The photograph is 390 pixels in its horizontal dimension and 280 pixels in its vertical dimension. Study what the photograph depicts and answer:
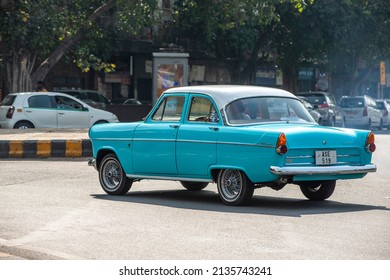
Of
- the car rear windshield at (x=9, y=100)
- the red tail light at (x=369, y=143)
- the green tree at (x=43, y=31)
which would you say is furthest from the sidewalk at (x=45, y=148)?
the green tree at (x=43, y=31)

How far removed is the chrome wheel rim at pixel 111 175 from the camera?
583 inches

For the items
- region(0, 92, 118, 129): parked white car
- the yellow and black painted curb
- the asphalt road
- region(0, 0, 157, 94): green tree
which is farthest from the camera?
region(0, 0, 157, 94): green tree

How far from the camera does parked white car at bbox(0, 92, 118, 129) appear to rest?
30328 mm

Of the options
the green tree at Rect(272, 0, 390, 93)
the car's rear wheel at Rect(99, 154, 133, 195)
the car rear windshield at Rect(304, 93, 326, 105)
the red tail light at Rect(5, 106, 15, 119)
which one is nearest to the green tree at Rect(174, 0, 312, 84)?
the green tree at Rect(272, 0, 390, 93)

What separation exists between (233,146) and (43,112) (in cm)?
1823

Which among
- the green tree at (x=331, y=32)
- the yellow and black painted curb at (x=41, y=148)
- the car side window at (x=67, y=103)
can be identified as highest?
the green tree at (x=331, y=32)

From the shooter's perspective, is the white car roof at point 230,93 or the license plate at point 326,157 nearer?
the license plate at point 326,157

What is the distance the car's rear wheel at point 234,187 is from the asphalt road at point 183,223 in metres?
0.13

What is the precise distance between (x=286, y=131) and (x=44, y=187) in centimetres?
437

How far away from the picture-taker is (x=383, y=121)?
1983 inches

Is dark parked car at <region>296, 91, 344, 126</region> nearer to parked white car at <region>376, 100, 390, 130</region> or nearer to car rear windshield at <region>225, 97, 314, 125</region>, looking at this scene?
parked white car at <region>376, 100, 390, 130</region>

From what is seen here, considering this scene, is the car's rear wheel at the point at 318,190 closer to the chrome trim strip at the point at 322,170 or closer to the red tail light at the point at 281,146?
the chrome trim strip at the point at 322,170

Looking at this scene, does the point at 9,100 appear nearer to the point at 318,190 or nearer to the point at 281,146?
the point at 318,190

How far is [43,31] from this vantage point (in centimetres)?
3453
